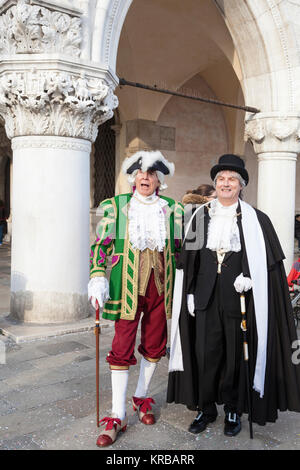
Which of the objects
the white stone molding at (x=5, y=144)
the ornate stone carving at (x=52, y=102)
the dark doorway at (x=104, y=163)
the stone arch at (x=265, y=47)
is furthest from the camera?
the white stone molding at (x=5, y=144)

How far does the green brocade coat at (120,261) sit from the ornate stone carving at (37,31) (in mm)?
2619

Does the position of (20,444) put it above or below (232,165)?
below

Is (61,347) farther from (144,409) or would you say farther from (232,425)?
(232,425)

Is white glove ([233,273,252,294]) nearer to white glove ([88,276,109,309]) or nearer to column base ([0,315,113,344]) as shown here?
white glove ([88,276,109,309])

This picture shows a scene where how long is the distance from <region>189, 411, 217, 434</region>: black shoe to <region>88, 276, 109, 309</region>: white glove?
3.12ft

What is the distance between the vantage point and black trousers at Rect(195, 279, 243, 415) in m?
2.82

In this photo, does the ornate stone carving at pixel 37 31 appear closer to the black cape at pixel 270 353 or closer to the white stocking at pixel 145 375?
the black cape at pixel 270 353

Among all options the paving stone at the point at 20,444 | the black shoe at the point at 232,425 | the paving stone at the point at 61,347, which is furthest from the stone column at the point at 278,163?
the paving stone at the point at 20,444

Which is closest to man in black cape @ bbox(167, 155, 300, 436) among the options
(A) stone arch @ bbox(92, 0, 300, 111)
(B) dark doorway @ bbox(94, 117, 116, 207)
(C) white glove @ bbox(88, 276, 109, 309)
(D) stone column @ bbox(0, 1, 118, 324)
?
(C) white glove @ bbox(88, 276, 109, 309)

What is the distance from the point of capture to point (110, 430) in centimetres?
270

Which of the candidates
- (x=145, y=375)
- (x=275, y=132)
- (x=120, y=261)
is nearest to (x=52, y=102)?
(x=120, y=261)

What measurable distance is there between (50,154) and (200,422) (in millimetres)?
3260

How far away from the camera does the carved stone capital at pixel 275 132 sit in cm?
739
